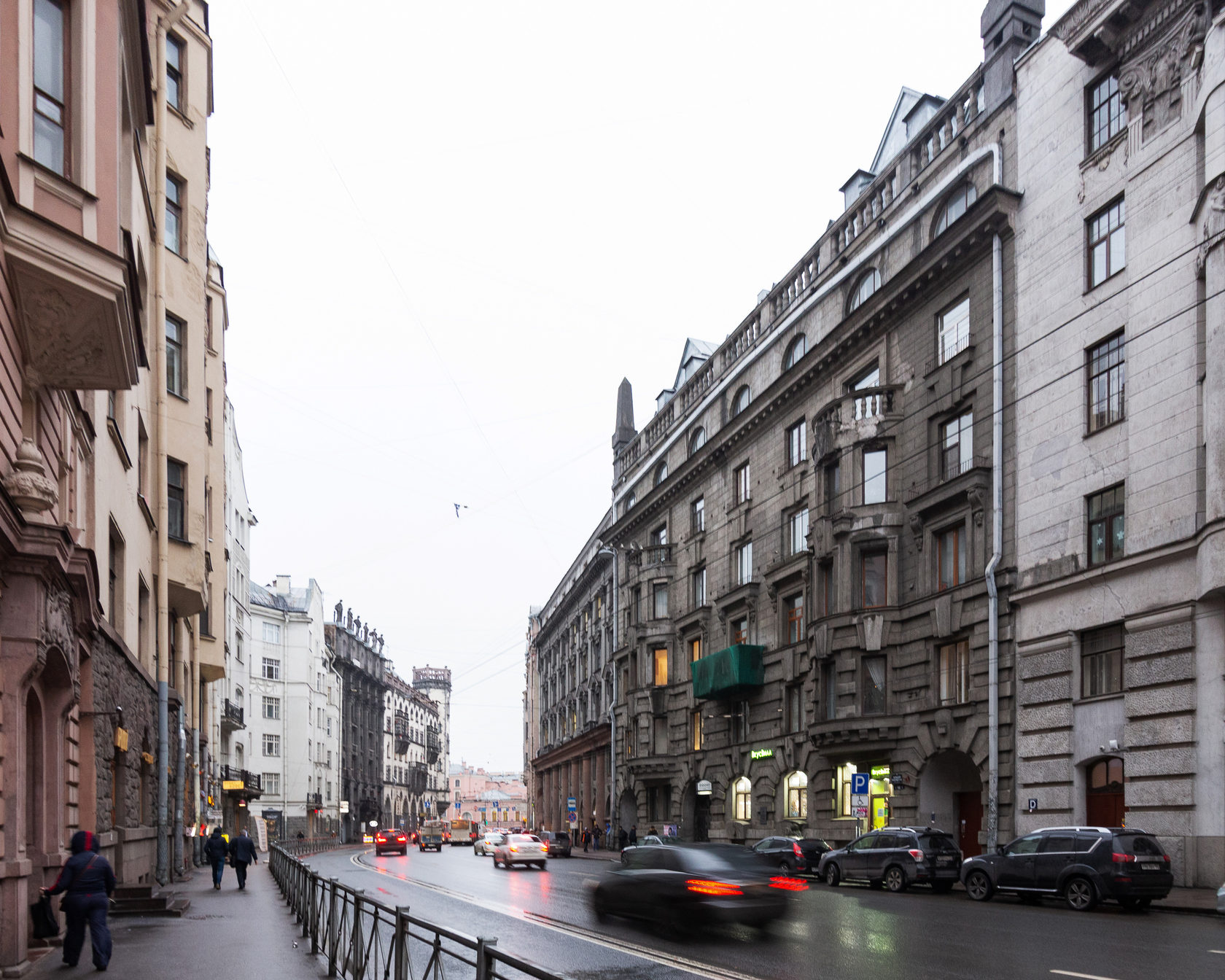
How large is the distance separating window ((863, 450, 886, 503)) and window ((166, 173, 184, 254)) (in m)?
20.6

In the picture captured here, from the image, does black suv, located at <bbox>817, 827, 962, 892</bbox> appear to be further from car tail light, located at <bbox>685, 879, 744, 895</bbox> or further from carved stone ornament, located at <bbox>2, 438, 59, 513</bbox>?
carved stone ornament, located at <bbox>2, 438, 59, 513</bbox>

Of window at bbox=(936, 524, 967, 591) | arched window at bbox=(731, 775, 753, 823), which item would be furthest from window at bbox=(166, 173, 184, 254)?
arched window at bbox=(731, 775, 753, 823)

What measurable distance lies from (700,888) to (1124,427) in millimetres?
17018

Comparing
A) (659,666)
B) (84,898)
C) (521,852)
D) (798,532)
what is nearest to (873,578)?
(798,532)

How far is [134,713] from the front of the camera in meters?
24.1

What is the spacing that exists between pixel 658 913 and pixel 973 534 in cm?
1900

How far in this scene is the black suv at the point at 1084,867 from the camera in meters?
21.2

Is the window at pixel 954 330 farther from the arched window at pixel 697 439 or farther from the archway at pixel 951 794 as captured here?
the arched window at pixel 697 439

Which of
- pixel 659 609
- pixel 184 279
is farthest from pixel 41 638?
pixel 659 609

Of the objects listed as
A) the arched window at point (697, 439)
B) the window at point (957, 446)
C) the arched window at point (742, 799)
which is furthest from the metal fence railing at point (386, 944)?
the arched window at point (697, 439)

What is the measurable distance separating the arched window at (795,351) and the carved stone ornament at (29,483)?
32689mm

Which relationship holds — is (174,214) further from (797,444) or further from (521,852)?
(521,852)

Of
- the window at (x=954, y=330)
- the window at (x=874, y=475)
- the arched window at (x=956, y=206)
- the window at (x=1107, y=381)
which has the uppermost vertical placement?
the arched window at (x=956, y=206)

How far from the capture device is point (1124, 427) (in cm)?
2803
